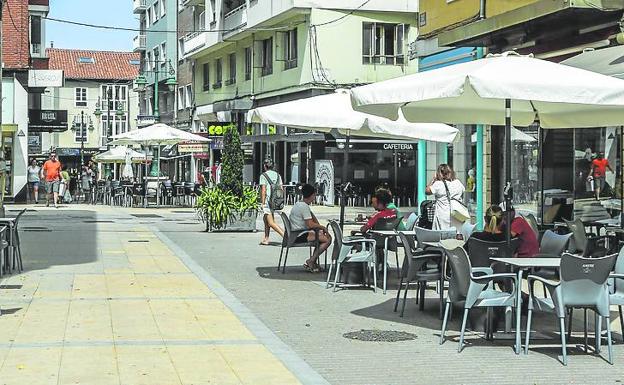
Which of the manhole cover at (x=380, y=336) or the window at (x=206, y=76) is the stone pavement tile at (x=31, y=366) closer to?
the manhole cover at (x=380, y=336)

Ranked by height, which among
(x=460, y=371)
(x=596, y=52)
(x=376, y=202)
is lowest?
(x=460, y=371)

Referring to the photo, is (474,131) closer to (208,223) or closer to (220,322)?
(208,223)

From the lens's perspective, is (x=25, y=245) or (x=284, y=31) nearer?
(x=25, y=245)

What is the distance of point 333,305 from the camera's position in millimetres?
12242

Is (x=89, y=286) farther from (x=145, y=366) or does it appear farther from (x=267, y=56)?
(x=267, y=56)

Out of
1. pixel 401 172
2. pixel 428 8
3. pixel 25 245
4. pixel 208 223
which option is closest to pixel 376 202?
pixel 25 245

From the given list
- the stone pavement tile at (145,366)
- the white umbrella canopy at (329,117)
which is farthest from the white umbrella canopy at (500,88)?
the stone pavement tile at (145,366)

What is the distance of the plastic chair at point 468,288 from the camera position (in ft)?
31.0

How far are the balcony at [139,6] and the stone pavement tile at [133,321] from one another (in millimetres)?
62599

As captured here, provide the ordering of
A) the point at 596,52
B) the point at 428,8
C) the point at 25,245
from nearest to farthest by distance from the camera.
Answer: the point at 596,52 → the point at 25,245 → the point at 428,8

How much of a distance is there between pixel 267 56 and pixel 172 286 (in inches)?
1252

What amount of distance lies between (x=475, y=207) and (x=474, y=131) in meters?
1.77

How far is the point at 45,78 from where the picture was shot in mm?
40562

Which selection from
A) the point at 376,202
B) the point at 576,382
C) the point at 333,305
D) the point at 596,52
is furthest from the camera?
the point at 596,52
